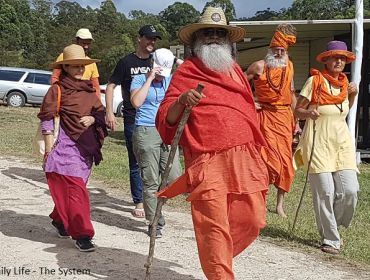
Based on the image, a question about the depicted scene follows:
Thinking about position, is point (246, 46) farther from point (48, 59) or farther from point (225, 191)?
point (48, 59)

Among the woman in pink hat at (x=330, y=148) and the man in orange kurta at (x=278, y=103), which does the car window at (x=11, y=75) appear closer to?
the man in orange kurta at (x=278, y=103)

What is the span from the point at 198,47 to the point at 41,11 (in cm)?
7105

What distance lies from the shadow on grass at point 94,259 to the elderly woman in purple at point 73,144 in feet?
0.56

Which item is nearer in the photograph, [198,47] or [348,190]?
[198,47]

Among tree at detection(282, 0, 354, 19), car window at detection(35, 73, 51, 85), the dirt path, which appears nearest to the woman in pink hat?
the dirt path

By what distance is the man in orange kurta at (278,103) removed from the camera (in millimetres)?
7562

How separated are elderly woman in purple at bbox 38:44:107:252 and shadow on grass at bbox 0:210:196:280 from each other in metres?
0.17

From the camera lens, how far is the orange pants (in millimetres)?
4234

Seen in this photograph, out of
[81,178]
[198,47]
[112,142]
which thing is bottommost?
[112,142]

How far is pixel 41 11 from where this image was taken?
72.5 metres

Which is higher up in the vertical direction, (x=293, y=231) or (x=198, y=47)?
(x=198, y=47)

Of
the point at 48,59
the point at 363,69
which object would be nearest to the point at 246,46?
the point at 363,69

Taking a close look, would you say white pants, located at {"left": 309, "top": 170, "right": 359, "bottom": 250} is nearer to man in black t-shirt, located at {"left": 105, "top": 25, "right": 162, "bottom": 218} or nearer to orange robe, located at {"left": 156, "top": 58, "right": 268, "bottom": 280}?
orange robe, located at {"left": 156, "top": 58, "right": 268, "bottom": 280}

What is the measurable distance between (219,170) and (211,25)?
3.24 feet
